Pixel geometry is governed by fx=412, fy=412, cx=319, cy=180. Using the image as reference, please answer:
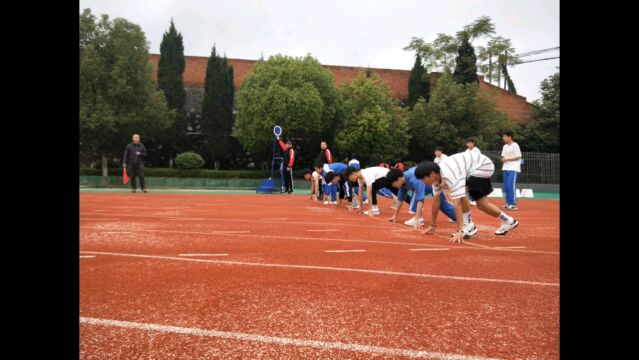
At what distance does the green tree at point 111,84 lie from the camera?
26156 mm

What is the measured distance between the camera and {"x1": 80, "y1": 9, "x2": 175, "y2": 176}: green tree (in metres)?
26.2

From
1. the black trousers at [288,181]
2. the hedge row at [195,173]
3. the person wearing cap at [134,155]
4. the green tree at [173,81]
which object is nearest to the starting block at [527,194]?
the black trousers at [288,181]

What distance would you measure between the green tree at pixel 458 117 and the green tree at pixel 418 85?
5.05m

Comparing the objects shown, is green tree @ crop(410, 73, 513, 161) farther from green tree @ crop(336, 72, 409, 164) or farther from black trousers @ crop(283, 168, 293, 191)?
black trousers @ crop(283, 168, 293, 191)

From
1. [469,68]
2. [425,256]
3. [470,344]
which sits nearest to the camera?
[470,344]

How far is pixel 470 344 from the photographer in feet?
6.89

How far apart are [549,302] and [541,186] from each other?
23.5 meters

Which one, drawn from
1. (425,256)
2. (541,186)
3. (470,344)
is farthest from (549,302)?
(541,186)

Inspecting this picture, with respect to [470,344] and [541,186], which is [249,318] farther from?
[541,186]

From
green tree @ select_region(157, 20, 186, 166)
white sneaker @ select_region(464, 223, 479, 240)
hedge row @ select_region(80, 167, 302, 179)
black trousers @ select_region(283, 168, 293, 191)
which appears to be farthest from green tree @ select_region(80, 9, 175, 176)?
white sneaker @ select_region(464, 223, 479, 240)

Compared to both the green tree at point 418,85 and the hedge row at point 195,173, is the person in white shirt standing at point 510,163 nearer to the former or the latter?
the hedge row at point 195,173

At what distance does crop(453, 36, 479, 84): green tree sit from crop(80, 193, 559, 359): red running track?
114 feet
